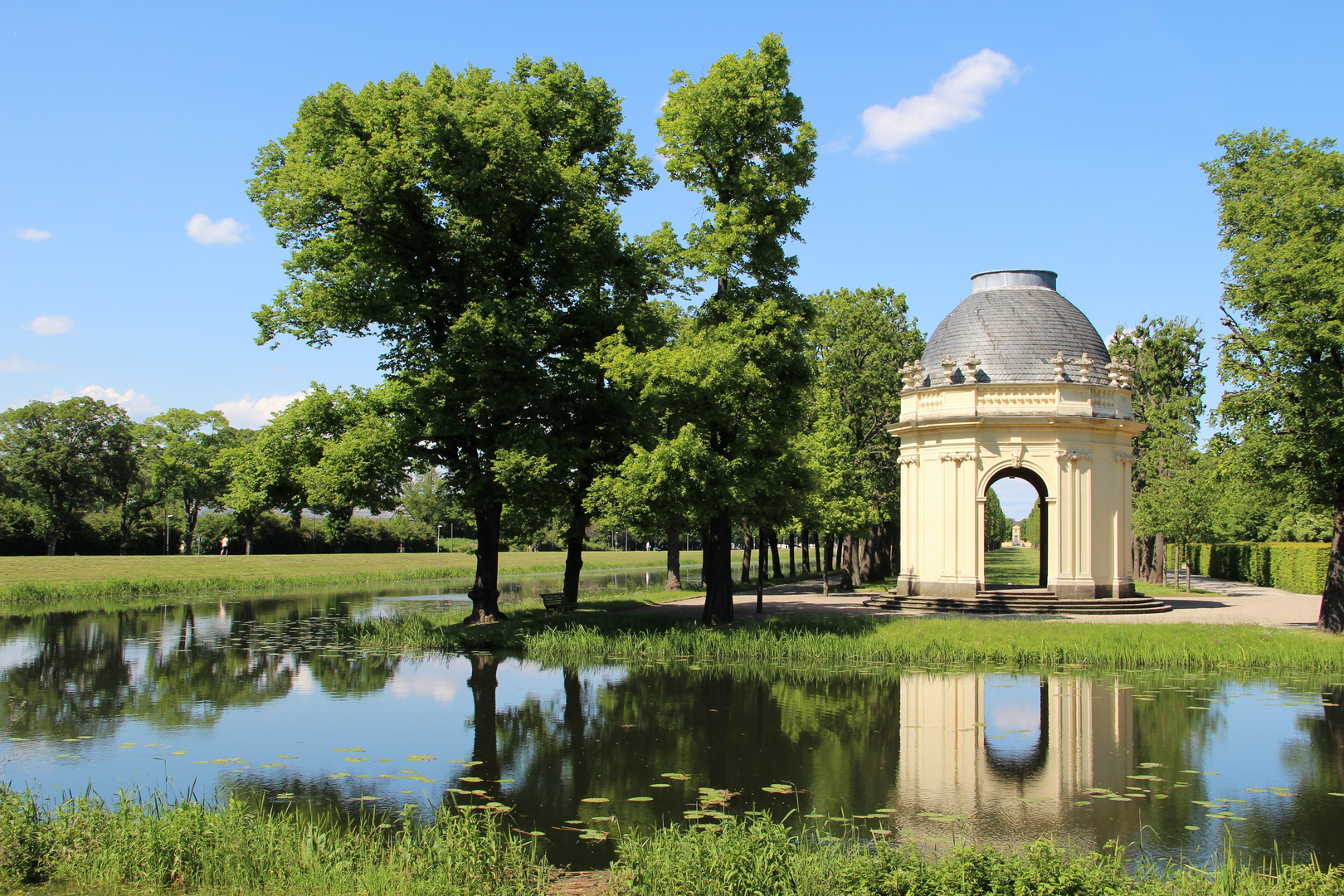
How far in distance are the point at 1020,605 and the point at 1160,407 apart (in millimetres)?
27150

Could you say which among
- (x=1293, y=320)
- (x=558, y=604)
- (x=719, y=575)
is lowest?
(x=558, y=604)

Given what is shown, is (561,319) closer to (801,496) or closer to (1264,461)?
(801,496)

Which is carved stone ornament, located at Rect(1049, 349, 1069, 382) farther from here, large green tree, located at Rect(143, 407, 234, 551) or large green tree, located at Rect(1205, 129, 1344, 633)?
large green tree, located at Rect(143, 407, 234, 551)

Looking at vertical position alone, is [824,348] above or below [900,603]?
above

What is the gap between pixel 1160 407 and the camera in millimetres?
50062

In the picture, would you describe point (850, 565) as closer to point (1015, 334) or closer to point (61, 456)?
point (1015, 334)

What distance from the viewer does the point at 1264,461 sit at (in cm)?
2212

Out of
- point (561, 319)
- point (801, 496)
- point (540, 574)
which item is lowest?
point (540, 574)

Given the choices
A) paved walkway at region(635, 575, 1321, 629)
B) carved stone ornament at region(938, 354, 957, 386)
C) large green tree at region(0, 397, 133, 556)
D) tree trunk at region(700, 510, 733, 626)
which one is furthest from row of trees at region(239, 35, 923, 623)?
large green tree at region(0, 397, 133, 556)

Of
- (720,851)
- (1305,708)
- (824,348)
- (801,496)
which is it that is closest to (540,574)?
(824,348)

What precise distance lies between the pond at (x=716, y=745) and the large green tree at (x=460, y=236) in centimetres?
691

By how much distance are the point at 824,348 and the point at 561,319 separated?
2000cm

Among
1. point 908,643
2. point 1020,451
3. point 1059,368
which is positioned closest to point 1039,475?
point 1020,451

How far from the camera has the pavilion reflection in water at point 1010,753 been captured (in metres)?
9.20
